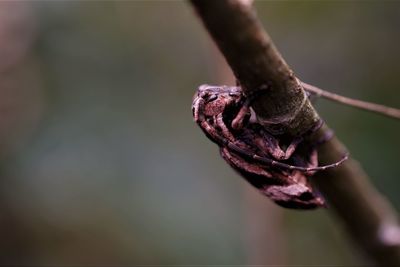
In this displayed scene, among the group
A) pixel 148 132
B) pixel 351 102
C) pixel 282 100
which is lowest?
pixel 351 102

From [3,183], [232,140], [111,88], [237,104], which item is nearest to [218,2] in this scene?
[237,104]

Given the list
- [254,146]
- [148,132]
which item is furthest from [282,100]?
[148,132]

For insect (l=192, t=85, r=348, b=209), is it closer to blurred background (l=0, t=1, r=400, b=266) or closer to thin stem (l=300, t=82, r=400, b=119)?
thin stem (l=300, t=82, r=400, b=119)

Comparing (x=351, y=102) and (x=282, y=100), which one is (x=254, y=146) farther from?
(x=351, y=102)

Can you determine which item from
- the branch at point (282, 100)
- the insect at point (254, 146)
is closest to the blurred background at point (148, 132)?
the branch at point (282, 100)

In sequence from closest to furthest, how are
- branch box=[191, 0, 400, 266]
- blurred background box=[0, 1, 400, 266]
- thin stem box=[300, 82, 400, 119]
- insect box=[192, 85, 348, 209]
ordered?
branch box=[191, 0, 400, 266] → insect box=[192, 85, 348, 209] → thin stem box=[300, 82, 400, 119] → blurred background box=[0, 1, 400, 266]

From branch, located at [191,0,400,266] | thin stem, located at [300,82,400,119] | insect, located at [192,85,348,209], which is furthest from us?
thin stem, located at [300,82,400,119]

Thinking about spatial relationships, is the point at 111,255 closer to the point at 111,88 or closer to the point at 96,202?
the point at 96,202

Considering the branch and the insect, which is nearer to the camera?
the branch

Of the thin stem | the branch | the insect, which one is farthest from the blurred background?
the insect
